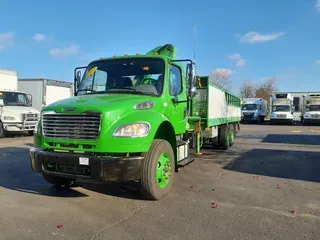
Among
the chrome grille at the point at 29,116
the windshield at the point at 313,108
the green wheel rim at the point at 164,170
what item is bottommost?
the green wheel rim at the point at 164,170

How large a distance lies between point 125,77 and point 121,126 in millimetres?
1757

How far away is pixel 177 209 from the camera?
509cm

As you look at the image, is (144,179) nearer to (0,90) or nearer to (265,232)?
(265,232)

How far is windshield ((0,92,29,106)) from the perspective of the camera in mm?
16641

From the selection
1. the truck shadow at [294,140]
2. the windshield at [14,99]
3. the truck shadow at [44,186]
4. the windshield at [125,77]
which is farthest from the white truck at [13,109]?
the truck shadow at [294,140]

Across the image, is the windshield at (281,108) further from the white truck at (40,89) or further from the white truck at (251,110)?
the white truck at (40,89)

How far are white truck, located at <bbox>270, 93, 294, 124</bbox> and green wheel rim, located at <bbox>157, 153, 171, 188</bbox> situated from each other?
31.6 meters

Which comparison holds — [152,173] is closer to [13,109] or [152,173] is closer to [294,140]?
[13,109]

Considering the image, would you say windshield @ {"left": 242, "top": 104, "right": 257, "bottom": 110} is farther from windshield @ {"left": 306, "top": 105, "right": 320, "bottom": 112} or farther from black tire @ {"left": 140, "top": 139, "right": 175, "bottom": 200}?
black tire @ {"left": 140, "top": 139, "right": 175, "bottom": 200}

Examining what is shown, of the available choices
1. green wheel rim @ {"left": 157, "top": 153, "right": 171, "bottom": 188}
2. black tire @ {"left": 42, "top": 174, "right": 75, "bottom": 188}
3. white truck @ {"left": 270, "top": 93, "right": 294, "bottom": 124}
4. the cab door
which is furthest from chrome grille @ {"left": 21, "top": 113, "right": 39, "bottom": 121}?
white truck @ {"left": 270, "top": 93, "right": 294, "bottom": 124}

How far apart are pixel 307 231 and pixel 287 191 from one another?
2165 millimetres

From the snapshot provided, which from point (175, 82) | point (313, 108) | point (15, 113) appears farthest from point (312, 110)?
point (175, 82)

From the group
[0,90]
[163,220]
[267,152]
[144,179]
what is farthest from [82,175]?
[0,90]

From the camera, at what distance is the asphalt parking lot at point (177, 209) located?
13.6 feet
